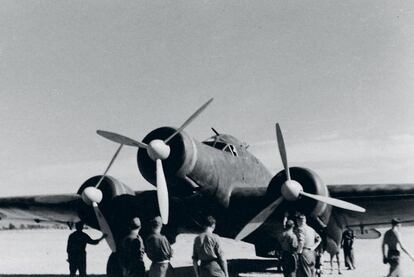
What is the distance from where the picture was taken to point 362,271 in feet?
43.8

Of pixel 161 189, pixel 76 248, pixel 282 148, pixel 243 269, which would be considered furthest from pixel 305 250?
pixel 243 269

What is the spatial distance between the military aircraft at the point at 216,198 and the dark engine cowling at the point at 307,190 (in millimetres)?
23

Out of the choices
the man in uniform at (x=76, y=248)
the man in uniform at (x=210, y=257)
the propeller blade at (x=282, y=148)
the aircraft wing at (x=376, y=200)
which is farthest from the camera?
the aircraft wing at (x=376, y=200)

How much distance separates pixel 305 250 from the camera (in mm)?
7309

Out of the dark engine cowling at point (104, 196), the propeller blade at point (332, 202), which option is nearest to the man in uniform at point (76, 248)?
the dark engine cowling at point (104, 196)

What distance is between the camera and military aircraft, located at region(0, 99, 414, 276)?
10.1 metres

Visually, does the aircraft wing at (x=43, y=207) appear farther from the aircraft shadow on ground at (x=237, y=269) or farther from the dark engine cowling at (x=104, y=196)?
the aircraft shadow on ground at (x=237, y=269)

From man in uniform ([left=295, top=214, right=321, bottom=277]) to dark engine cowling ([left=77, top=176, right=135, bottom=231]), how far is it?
5652 millimetres

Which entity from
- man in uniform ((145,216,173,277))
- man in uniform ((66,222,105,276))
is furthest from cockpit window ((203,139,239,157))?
man in uniform ((145,216,173,277))

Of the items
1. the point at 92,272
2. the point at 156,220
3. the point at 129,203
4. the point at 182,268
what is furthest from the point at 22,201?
the point at 156,220

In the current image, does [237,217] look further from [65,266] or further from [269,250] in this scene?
[65,266]

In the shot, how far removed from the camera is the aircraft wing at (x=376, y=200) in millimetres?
10742

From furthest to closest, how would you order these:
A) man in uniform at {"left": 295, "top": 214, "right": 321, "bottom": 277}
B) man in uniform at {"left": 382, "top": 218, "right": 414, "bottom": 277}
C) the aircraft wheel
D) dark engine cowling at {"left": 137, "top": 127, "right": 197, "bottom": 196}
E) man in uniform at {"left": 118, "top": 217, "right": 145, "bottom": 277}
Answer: dark engine cowling at {"left": 137, "top": 127, "right": 197, "bottom": 196} → the aircraft wheel → man in uniform at {"left": 382, "top": 218, "right": 414, "bottom": 277} → man in uniform at {"left": 118, "top": 217, "right": 145, "bottom": 277} → man in uniform at {"left": 295, "top": 214, "right": 321, "bottom": 277}

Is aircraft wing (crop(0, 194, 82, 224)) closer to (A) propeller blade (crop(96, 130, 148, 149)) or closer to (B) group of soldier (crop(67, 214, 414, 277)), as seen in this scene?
(A) propeller blade (crop(96, 130, 148, 149))
